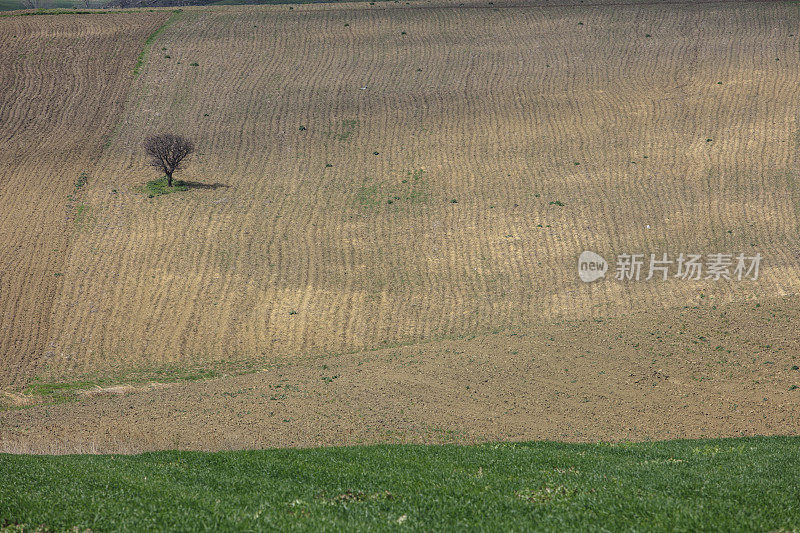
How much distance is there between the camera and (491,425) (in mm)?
17906

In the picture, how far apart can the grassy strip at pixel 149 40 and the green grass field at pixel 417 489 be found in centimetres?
3604

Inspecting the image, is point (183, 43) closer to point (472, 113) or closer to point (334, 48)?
point (334, 48)

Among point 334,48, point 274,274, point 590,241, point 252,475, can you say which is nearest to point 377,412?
point 252,475

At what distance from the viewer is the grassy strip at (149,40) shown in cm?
4478

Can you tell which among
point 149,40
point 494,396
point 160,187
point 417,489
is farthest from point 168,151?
point 417,489

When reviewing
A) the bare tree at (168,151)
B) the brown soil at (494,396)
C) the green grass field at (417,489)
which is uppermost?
the bare tree at (168,151)

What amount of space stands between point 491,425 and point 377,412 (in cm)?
301

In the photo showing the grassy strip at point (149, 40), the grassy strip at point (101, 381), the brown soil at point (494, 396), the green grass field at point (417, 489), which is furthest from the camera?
the grassy strip at point (149, 40)

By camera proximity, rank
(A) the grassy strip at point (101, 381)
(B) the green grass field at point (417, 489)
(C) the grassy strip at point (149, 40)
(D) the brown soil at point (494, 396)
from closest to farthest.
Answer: (B) the green grass field at point (417, 489)
(D) the brown soil at point (494, 396)
(A) the grassy strip at point (101, 381)
(C) the grassy strip at point (149, 40)

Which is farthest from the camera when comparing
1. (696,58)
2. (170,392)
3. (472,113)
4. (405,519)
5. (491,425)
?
(696,58)

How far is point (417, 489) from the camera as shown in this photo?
11.6 metres

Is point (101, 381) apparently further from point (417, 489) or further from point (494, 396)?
point (417, 489)

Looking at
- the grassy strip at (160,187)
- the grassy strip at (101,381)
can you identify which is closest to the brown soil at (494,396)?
the grassy strip at (101,381)

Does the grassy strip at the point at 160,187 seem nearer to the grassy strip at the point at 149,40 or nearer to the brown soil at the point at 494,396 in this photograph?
the grassy strip at the point at 149,40
